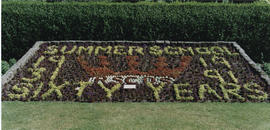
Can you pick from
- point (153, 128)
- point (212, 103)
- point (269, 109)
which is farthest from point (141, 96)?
point (269, 109)

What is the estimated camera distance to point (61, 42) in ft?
45.7

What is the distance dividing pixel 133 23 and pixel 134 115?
21.0ft

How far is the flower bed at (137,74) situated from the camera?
33.1 feet

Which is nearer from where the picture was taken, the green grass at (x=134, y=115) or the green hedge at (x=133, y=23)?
the green grass at (x=134, y=115)

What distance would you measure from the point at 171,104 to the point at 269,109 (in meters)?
2.09

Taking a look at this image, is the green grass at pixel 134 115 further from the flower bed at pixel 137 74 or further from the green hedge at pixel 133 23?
the green hedge at pixel 133 23

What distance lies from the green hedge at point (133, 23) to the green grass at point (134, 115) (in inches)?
209

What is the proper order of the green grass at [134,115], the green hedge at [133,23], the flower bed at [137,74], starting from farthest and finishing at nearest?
the green hedge at [133,23], the flower bed at [137,74], the green grass at [134,115]

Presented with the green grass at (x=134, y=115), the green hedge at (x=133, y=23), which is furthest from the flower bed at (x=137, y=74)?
the green hedge at (x=133, y=23)

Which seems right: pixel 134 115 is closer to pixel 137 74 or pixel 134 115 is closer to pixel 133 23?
pixel 137 74

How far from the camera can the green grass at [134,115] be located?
314 inches

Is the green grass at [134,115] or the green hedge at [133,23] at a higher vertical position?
the green hedge at [133,23]

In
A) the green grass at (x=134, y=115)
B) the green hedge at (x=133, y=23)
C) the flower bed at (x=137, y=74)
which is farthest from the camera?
the green hedge at (x=133, y=23)

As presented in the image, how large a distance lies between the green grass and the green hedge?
17.4ft
